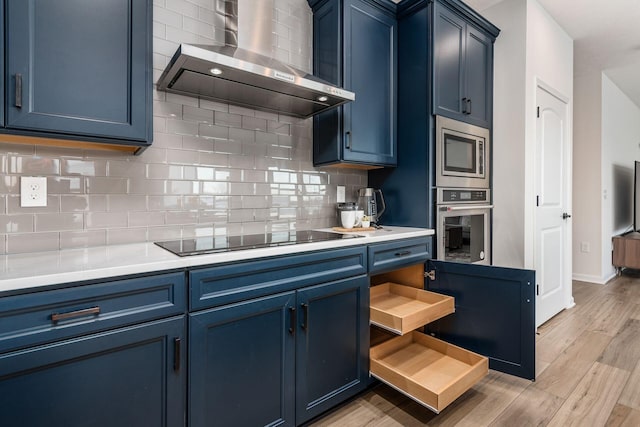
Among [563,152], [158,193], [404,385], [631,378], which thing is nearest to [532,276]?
[404,385]

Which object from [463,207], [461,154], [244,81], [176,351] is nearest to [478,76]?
[461,154]

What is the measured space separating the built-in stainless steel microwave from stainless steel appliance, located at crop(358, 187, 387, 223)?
1.52ft

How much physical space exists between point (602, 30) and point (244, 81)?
3.72 meters

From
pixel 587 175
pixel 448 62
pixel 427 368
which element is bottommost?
pixel 427 368

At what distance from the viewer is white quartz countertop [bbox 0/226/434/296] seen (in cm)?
99

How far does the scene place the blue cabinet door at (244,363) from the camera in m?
1.30

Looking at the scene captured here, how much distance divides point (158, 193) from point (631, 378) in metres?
3.05

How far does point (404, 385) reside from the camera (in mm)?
1753

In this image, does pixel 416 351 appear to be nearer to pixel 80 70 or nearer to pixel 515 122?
pixel 515 122

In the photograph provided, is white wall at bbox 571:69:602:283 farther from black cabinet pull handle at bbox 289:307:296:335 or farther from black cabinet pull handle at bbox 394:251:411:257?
black cabinet pull handle at bbox 289:307:296:335

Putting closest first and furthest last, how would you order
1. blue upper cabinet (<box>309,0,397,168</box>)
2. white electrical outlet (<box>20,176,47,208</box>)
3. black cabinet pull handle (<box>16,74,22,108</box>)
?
1. black cabinet pull handle (<box>16,74,22,108</box>)
2. white electrical outlet (<box>20,176,47,208</box>)
3. blue upper cabinet (<box>309,0,397,168</box>)

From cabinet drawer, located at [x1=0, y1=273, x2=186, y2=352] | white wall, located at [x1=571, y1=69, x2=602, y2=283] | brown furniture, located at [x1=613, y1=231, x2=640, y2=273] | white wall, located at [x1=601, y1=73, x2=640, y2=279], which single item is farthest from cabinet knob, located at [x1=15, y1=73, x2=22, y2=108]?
brown furniture, located at [x1=613, y1=231, x2=640, y2=273]

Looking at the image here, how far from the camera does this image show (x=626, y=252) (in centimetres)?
474

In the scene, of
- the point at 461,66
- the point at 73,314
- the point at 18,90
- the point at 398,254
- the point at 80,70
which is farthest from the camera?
the point at 461,66
